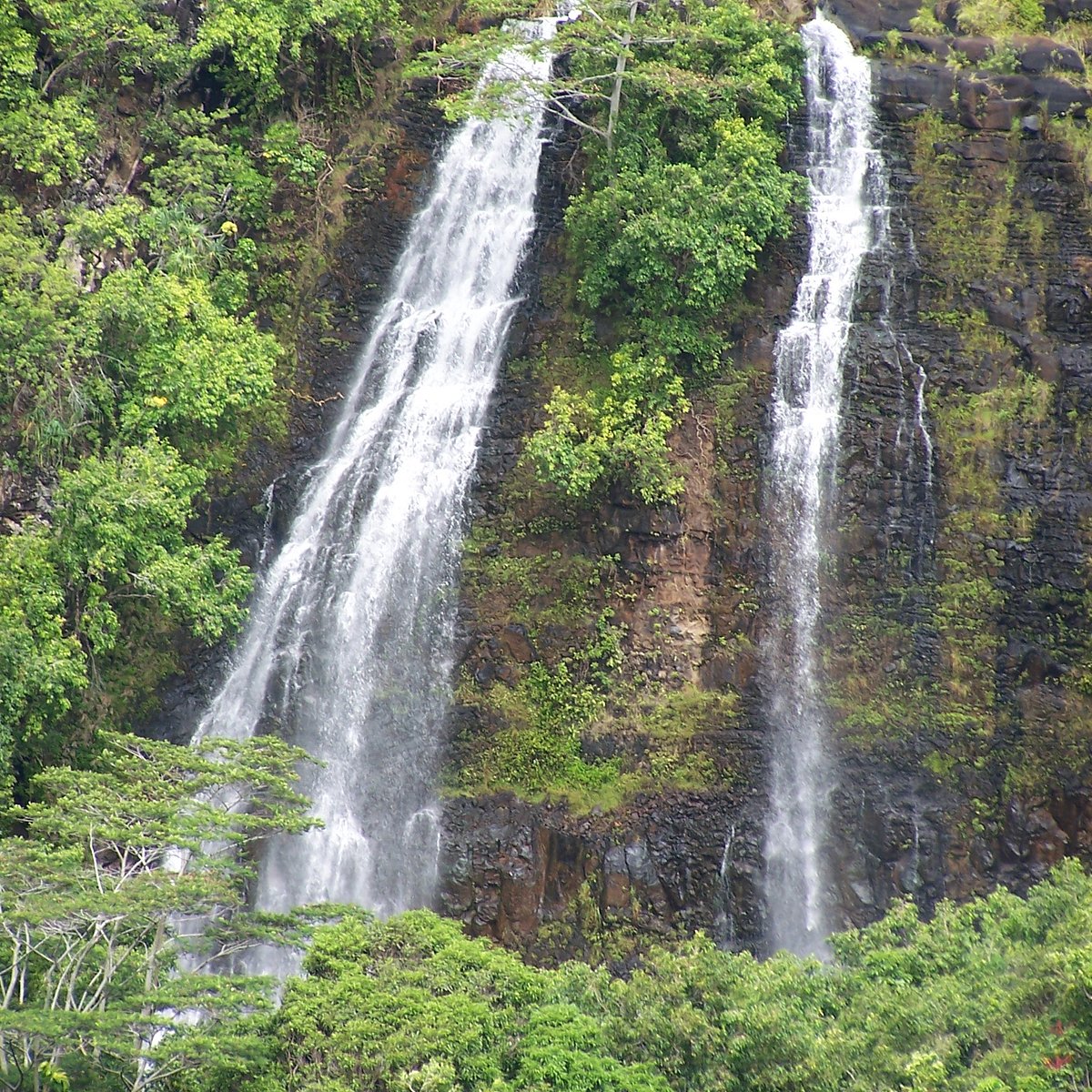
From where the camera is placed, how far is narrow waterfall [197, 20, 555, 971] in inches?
749

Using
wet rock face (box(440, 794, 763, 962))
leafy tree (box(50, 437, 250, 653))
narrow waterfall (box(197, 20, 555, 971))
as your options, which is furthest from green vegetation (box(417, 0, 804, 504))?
leafy tree (box(50, 437, 250, 653))

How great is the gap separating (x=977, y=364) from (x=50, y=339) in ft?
45.1

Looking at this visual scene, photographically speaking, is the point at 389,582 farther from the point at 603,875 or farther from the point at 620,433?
the point at 603,875

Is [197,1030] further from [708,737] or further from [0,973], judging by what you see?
[708,737]

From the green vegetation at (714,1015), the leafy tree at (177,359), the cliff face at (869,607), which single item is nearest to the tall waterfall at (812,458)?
the cliff face at (869,607)

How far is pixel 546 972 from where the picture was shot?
14016mm

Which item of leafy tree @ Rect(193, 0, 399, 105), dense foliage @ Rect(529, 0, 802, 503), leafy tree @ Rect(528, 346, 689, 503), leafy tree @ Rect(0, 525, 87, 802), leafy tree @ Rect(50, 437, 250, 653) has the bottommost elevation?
leafy tree @ Rect(0, 525, 87, 802)

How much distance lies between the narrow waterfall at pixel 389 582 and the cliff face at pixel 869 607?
0.56 metres

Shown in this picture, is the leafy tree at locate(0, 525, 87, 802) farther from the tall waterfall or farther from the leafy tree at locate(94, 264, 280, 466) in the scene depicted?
the tall waterfall

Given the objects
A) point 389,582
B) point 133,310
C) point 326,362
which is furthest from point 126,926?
point 326,362

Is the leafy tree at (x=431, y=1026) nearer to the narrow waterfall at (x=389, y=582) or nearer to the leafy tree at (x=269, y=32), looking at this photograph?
the narrow waterfall at (x=389, y=582)

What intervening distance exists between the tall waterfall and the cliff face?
0.25 meters

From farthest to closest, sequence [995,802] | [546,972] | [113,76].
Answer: [113,76], [995,802], [546,972]

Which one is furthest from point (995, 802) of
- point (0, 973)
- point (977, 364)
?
point (0, 973)
